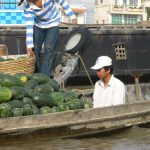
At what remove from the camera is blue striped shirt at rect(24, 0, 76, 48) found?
939 centimetres

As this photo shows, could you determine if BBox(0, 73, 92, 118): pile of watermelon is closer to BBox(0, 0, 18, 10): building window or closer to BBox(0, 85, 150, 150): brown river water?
BBox(0, 85, 150, 150): brown river water

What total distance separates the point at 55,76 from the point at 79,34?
37.2 inches

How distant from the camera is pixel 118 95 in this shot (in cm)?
777

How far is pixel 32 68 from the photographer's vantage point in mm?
9195

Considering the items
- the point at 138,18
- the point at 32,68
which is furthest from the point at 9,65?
the point at 138,18

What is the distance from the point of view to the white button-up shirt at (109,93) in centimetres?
766

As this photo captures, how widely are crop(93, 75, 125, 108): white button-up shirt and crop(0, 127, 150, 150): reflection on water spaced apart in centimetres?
45

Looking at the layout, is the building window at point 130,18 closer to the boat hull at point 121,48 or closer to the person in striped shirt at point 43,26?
the boat hull at point 121,48

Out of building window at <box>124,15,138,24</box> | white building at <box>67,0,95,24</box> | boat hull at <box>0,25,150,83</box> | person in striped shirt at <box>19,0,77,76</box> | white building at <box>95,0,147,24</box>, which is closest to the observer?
person in striped shirt at <box>19,0,77,76</box>

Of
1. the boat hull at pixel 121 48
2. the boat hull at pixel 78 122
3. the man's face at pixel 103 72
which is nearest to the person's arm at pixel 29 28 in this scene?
the man's face at pixel 103 72

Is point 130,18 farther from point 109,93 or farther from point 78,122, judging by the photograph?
point 78,122

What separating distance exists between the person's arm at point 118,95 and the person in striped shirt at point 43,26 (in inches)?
71.3

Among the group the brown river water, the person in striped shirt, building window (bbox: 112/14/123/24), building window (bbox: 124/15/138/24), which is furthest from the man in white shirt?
building window (bbox: 124/15/138/24)

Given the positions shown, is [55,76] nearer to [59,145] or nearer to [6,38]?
[59,145]
